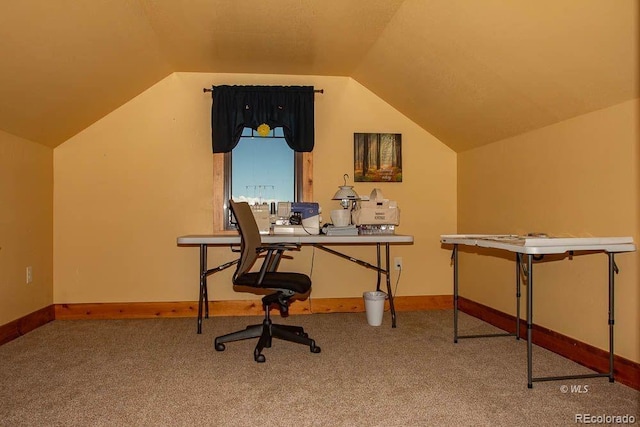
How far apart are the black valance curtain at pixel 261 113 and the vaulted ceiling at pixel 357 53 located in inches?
8.9

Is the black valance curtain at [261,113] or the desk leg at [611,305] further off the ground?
the black valance curtain at [261,113]

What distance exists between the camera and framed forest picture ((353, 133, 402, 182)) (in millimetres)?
4438

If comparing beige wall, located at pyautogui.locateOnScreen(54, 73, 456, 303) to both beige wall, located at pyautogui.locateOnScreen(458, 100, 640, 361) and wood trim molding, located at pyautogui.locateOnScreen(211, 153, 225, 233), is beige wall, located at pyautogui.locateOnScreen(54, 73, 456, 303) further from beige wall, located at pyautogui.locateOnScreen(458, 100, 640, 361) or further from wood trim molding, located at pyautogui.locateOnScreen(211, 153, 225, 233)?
beige wall, located at pyautogui.locateOnScreen(458, 100, 640, 361)

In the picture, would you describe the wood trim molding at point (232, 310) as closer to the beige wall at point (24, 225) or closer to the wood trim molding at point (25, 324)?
the wood trim molding at point (25, 324)

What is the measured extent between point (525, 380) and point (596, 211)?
1073 millimetres

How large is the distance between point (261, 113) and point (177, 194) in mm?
1100

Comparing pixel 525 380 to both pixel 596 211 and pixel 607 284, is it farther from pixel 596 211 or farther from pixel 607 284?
pixel 596 211

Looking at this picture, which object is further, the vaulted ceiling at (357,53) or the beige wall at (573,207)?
the beige wall at (573,207)

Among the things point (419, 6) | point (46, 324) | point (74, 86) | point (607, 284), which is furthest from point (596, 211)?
point (46, 324)

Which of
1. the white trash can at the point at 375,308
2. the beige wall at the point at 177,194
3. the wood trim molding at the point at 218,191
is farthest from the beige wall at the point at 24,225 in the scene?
the white trash can at the point at 375,308

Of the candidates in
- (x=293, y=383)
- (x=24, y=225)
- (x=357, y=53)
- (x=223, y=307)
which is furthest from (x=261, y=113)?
(x=293, y=383)

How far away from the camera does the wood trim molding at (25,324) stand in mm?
3273

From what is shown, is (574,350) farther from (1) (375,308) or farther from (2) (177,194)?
(2) (177,194)

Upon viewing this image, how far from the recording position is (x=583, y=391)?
233 centimetres
